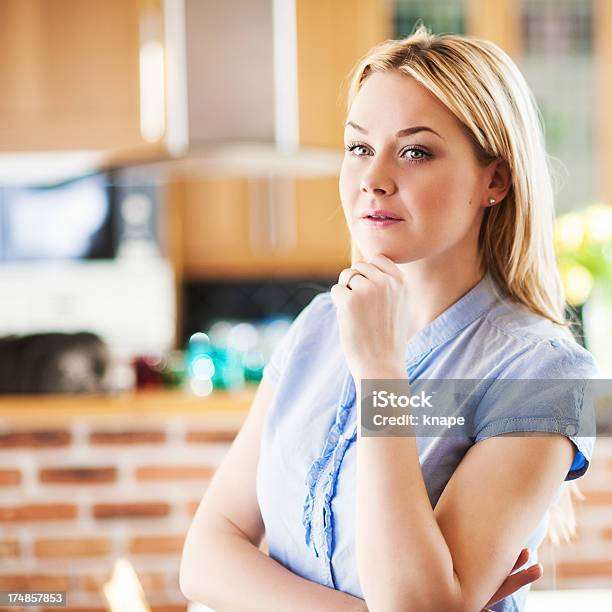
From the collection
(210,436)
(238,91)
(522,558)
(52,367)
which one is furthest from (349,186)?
(238,91)

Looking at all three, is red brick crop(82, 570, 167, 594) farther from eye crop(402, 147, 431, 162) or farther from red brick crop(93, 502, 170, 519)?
eye crop(402, 147, 431, 162)

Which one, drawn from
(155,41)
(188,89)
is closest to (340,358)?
(188,89)

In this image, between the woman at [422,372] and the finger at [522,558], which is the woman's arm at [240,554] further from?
the finger at [522,558]

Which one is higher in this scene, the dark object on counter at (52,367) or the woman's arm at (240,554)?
the woman's arm at (240,554)

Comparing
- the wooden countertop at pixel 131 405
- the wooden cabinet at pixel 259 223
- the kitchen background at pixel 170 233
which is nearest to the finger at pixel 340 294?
the kitchen background at pixel 170 233

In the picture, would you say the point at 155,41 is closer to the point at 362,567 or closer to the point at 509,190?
the point at 509,190

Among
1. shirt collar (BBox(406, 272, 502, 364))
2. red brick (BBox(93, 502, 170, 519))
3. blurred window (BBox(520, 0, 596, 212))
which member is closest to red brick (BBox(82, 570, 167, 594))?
red brick (BBox(93, 502, 170, 519))

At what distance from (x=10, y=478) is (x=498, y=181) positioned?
1.45m

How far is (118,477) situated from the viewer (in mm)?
1921

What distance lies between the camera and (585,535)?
70.7 inches

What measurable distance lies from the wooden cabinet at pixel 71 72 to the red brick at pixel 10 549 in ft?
5.08

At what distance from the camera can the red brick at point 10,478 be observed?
1.91 metres

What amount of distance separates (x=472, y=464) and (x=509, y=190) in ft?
0.91

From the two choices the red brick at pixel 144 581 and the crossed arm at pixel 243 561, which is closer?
the crossed arm at pixel 243 561
